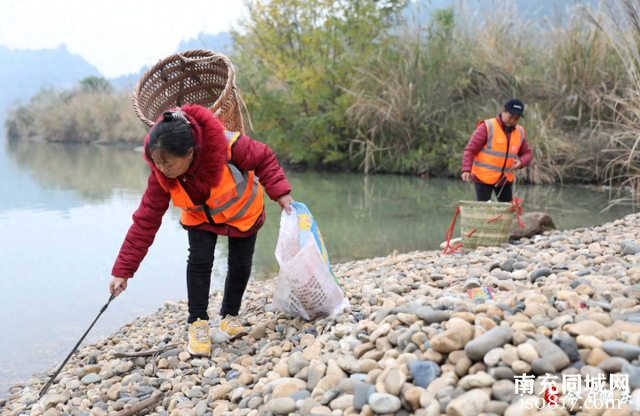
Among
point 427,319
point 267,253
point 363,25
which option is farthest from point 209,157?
point 363,25

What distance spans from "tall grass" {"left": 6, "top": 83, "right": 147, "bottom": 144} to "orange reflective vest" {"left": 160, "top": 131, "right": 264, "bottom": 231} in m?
25.5

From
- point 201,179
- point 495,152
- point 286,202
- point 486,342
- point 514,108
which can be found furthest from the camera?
point 495,152

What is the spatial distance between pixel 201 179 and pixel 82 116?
31301 millimetres

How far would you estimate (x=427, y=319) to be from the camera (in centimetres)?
195

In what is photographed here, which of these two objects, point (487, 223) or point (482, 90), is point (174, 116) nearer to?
point (487, 223)

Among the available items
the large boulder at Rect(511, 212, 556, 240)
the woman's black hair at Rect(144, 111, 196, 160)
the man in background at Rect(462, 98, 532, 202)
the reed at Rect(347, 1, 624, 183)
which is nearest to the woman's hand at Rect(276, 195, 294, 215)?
the woman's black hair at Rect(144, 111, 196, 160)

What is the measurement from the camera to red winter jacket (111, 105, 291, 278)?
244 cm

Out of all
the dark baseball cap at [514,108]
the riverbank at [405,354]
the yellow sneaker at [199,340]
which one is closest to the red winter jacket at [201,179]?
the yellow sneaker at [199,340]

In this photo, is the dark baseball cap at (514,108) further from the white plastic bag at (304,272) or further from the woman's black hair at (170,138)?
the woman's black hair at (170,138)

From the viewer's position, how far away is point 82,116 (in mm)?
29922

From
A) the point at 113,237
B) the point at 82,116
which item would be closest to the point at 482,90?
the point at 113,237

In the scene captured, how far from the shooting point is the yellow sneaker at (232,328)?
2.78 meters

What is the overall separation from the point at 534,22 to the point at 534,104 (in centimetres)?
232

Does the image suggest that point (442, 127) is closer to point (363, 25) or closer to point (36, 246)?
point (363, 25)
